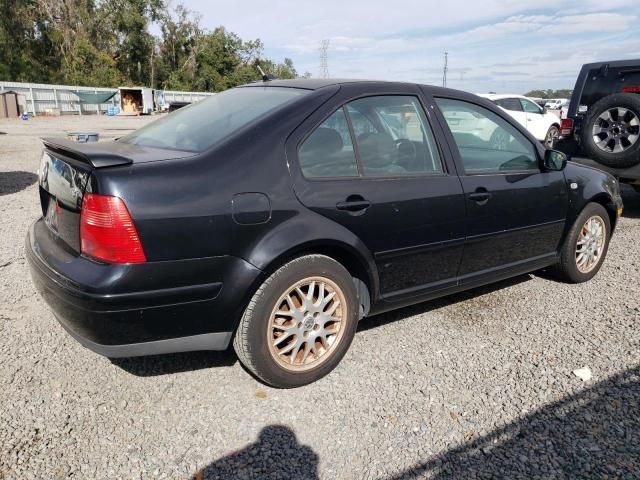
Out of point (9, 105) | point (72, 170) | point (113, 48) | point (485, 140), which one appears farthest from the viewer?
point (113, 48)

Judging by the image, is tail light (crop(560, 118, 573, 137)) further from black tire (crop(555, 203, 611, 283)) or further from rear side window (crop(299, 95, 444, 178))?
rear side window (crop(299, 95, 444, 178))

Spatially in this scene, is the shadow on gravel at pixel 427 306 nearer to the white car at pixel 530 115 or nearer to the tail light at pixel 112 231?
A: the tail light at pixel 112 231

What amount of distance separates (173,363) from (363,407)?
1.18 meters

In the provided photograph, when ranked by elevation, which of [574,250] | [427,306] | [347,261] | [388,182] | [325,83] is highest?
[325,83]

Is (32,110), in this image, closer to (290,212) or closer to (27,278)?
(27,278)

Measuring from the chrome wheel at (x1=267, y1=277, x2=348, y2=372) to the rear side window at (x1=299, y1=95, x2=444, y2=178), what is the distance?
63cm

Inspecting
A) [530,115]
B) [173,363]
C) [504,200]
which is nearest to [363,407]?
[173,363]

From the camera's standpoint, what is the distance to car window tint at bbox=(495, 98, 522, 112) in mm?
14781

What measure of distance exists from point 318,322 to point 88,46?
192 feet

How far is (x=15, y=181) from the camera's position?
8.72 meters

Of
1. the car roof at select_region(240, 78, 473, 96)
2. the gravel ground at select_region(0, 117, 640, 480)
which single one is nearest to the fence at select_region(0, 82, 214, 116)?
the car roof at select_region(240, 78, 473, 96)

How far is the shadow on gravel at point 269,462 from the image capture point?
2252 millimetres

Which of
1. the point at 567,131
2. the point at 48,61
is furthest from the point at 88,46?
the point at 567,131

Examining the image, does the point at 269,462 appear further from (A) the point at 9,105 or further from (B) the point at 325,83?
(A) the point at 9,105
